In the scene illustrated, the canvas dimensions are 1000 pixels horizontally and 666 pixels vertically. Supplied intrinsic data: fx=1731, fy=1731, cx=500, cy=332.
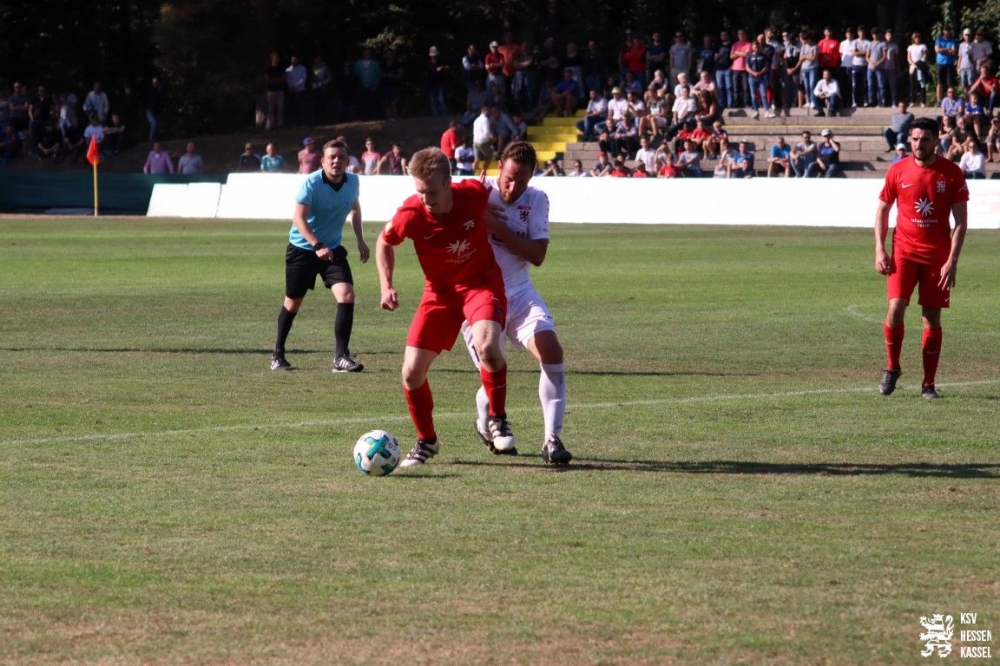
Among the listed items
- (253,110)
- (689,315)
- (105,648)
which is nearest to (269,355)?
(689,315)

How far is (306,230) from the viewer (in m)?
13.2

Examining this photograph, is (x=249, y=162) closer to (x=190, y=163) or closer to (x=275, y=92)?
(x=190, y=163)

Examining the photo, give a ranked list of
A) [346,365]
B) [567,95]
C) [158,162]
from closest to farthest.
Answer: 1. [346,365]
2. [567,95]
3. [158,162]

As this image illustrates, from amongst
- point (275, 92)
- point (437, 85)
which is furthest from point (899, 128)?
point (275, 92)

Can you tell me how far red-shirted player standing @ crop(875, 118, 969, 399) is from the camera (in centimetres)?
1160

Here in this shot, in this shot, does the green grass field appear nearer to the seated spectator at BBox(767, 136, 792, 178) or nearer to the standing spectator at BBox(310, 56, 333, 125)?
the seated spectator at BBox(767, 136, 792, 178)

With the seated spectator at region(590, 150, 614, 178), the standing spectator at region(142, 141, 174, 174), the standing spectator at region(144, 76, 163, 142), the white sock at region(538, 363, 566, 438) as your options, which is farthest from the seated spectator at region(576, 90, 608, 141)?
the white sock at region(538, 363, 566, 438)

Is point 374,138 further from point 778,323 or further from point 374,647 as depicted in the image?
point 374,647

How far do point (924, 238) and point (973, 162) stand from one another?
24.2 metres

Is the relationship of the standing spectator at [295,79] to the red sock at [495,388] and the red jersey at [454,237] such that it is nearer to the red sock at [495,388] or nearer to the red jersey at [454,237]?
the red sock at [495,388]

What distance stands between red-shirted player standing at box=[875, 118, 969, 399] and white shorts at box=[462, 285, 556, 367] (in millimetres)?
3354

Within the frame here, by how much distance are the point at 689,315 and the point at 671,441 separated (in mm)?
8316

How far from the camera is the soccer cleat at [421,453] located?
872 cm

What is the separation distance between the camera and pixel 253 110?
190 ft
